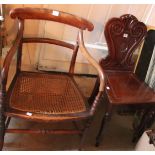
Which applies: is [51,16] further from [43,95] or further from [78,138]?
[78,138]

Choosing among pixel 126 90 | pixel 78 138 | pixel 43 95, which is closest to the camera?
pixel 43 95

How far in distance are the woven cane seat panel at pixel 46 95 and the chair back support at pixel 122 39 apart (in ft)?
1.30

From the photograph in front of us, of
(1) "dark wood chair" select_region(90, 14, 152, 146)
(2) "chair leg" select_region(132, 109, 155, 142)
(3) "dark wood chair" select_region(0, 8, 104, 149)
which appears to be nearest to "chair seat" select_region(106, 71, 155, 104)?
(1) "dark wood chair" select_region(90, 14, 152, 146)

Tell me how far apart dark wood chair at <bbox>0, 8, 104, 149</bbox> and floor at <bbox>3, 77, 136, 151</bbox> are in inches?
9.3

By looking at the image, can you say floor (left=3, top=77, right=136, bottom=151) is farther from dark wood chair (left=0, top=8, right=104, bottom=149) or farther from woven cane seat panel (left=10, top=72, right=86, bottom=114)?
woven cane seat panel (left=10, top=72, right=86, bottom=114)

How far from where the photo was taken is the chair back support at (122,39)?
5.34 ft

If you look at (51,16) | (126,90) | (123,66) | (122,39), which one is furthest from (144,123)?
(51,16)

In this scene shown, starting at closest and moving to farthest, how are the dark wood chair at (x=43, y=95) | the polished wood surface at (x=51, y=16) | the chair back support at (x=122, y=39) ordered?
the dark wood chair at (x=43, y=95) → the polished wood surface at (x=51, y=16) → the chair back support at (x=122, y=39)

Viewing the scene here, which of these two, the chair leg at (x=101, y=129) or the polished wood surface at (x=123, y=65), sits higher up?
the polished wood surface at (x=123, y=65)

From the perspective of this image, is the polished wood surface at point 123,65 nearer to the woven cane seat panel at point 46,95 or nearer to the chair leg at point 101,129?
the chair leg at point 101,129

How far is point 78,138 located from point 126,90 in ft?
1.65

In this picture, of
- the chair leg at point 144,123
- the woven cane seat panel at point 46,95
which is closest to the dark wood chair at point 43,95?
the woven cane seat panel at point 46,95

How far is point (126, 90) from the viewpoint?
160cm
